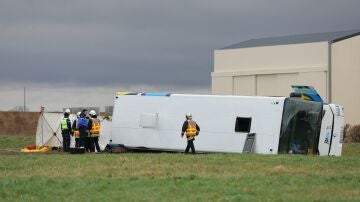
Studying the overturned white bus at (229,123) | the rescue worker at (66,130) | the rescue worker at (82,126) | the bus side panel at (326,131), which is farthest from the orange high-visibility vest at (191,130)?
the rescue worker at (66,130)

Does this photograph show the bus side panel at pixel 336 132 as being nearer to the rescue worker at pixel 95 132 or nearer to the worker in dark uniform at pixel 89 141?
the rescue worker at pixel 95 132

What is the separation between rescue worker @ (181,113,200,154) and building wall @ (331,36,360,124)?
27864 mm

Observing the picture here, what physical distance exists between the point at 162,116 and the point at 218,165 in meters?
10.6

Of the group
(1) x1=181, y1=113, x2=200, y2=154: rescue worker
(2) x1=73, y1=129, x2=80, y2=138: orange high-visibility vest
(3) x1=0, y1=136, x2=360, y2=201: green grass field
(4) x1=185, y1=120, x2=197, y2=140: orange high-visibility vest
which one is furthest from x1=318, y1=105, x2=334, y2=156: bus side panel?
(2) x1=73, y1=129, x2=80, y2=138: orange high-visibility vest

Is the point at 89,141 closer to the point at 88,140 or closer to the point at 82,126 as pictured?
the point at 88,140

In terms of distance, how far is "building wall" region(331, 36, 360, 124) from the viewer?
57781 mm

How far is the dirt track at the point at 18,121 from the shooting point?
80.9 m

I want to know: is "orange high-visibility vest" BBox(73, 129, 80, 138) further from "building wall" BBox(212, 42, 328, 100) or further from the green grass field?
"building wall" BBox(212, 42, 328, 100)

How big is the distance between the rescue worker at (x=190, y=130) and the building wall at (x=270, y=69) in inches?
1141

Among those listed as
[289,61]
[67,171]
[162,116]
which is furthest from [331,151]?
[289,61]

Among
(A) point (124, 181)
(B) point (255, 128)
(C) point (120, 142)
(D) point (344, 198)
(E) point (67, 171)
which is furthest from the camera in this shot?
(C) point (120, 142)

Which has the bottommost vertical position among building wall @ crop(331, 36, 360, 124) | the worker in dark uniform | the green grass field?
the green grass field

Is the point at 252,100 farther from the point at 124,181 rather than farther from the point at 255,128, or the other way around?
the point at 124,181

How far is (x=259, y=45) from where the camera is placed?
66.1m
